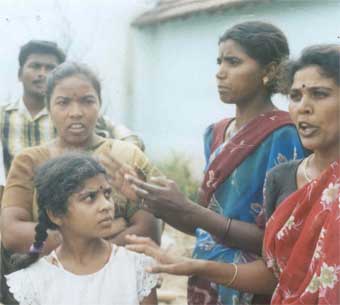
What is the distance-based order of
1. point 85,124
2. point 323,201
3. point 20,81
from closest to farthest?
1. point 323,201
2. point 85,124
3. point 20,81

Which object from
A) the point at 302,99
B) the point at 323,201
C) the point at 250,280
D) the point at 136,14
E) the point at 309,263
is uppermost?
the point at 136,14

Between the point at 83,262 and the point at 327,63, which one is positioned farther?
the point at 83,262

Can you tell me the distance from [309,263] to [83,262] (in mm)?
811

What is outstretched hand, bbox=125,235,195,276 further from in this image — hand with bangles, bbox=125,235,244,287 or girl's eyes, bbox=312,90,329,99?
girl's eyes, bbox=312,90,329,99

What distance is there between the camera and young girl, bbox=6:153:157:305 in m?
2.45

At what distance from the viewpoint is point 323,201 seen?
80.6 inches

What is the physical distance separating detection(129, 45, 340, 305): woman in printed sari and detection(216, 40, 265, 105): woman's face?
0.90 ft

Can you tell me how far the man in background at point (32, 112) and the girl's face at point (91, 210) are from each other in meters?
0.70

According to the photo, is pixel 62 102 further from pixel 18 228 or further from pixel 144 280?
pixel 144 280

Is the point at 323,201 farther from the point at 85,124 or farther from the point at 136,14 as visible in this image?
the point at 136,14

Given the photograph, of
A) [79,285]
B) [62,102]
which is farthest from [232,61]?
[79,285]

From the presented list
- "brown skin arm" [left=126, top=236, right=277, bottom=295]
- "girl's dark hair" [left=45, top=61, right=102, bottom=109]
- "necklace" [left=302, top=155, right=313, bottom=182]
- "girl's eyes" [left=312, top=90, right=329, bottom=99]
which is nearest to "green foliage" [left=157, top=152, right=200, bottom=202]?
"girl's dark hair" [left=45, top=61, right=102, bottom=109]

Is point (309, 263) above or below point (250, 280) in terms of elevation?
above

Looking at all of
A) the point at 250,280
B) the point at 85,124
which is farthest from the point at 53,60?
the point at 250,280
